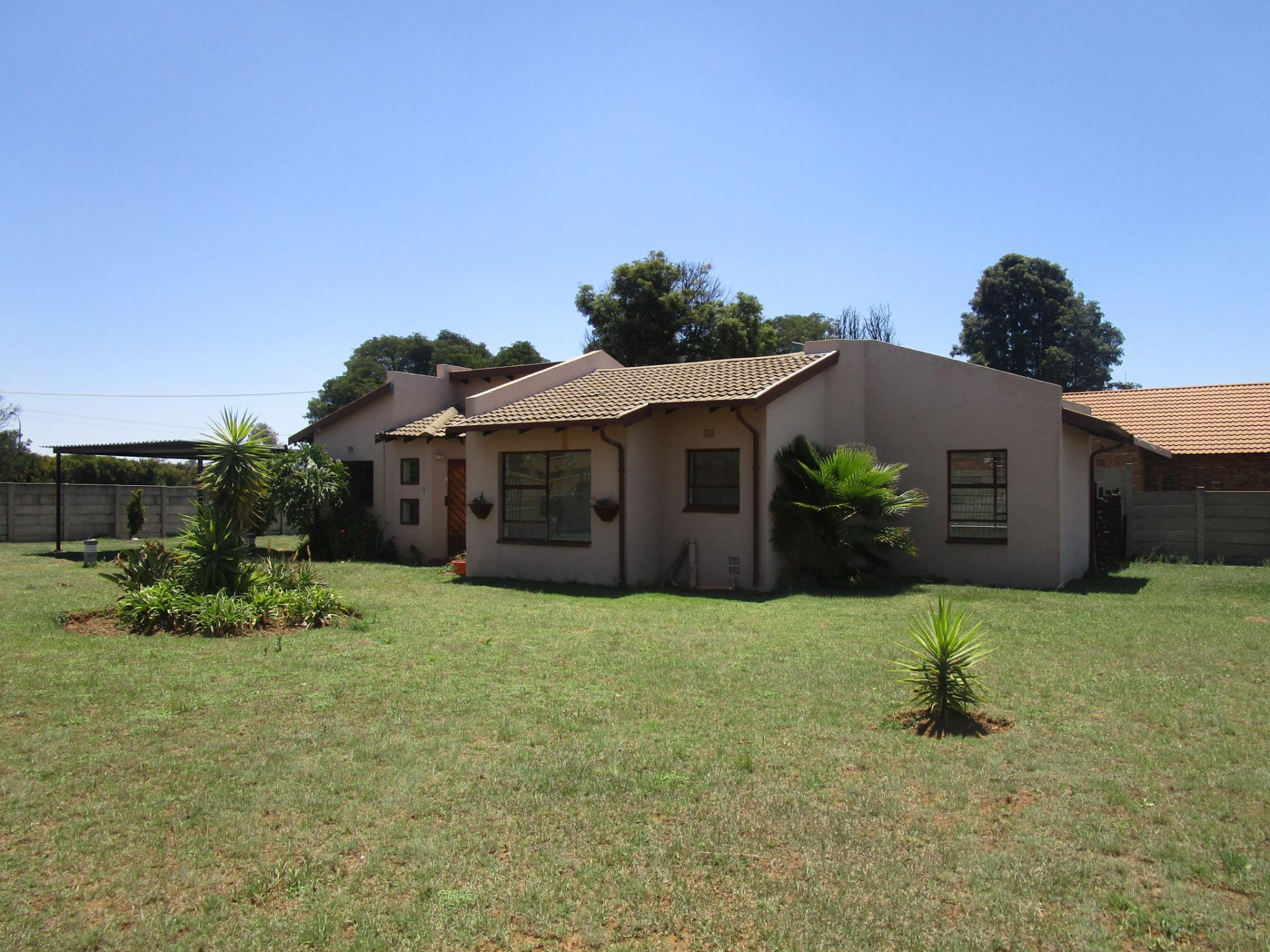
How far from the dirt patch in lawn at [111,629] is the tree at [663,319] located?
85.1ft

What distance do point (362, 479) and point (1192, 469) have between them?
71.6ft

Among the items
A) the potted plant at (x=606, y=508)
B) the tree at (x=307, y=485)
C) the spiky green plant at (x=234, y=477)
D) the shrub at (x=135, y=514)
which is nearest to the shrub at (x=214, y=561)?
the spiky green plant at (x=234, y=477)

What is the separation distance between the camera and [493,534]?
52.9 feet

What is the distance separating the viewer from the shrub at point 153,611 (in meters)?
10.3

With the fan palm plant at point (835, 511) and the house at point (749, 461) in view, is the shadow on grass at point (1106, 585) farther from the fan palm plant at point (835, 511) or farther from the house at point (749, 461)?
the fan palm plant at point (835, 511)

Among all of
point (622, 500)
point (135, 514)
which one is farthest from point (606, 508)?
point (135, 514)

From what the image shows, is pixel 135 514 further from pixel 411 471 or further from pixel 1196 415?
pixel 1196 415

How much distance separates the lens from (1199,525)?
18688mm

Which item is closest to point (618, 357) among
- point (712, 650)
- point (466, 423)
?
point (466, 423)

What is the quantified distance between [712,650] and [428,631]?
350 centimetres

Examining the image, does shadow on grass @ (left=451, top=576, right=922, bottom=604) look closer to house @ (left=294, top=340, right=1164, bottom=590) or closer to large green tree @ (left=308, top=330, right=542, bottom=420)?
house @ (left=294, top=340, right=1164, bottom=590)

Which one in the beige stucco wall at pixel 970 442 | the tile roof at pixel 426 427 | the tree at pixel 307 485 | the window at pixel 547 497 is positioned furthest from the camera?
the tree at pixel 307 485

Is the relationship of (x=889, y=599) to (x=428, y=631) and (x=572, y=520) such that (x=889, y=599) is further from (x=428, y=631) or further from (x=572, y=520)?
(x=428, y=631)

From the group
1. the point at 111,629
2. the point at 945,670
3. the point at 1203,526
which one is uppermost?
the point at 1203,526
